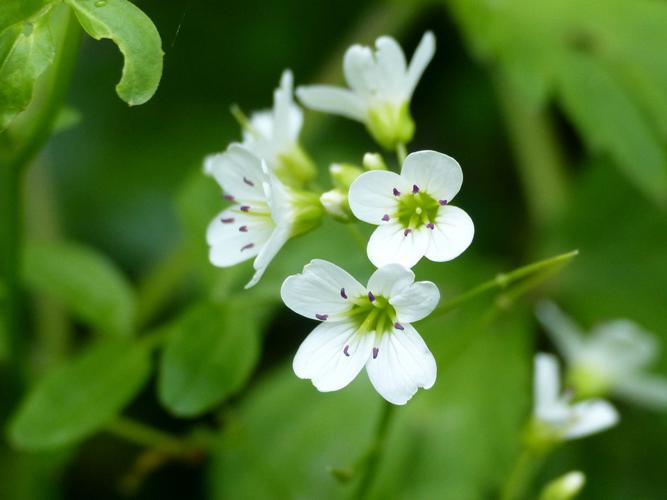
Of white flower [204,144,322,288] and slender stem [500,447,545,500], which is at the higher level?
white flower [204,144,322,288]

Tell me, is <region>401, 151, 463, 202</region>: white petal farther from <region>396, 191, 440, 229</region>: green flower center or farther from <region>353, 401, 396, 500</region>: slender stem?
<region>353, 401, 396, 500</region>: slender stem

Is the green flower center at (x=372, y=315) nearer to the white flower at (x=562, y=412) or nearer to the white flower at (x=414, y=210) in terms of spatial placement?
the white flower at (x=414, y=210)

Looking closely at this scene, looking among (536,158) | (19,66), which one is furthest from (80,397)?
(536,158)

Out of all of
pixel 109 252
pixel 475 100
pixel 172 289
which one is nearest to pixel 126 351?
pixel 172 289

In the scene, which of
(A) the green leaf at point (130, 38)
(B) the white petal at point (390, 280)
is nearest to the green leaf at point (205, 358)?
(B) the white petal at point (390, 280)

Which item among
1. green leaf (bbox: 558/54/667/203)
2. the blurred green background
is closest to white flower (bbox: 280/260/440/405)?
the blurred green background

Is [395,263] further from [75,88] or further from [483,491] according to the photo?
[75,88]
